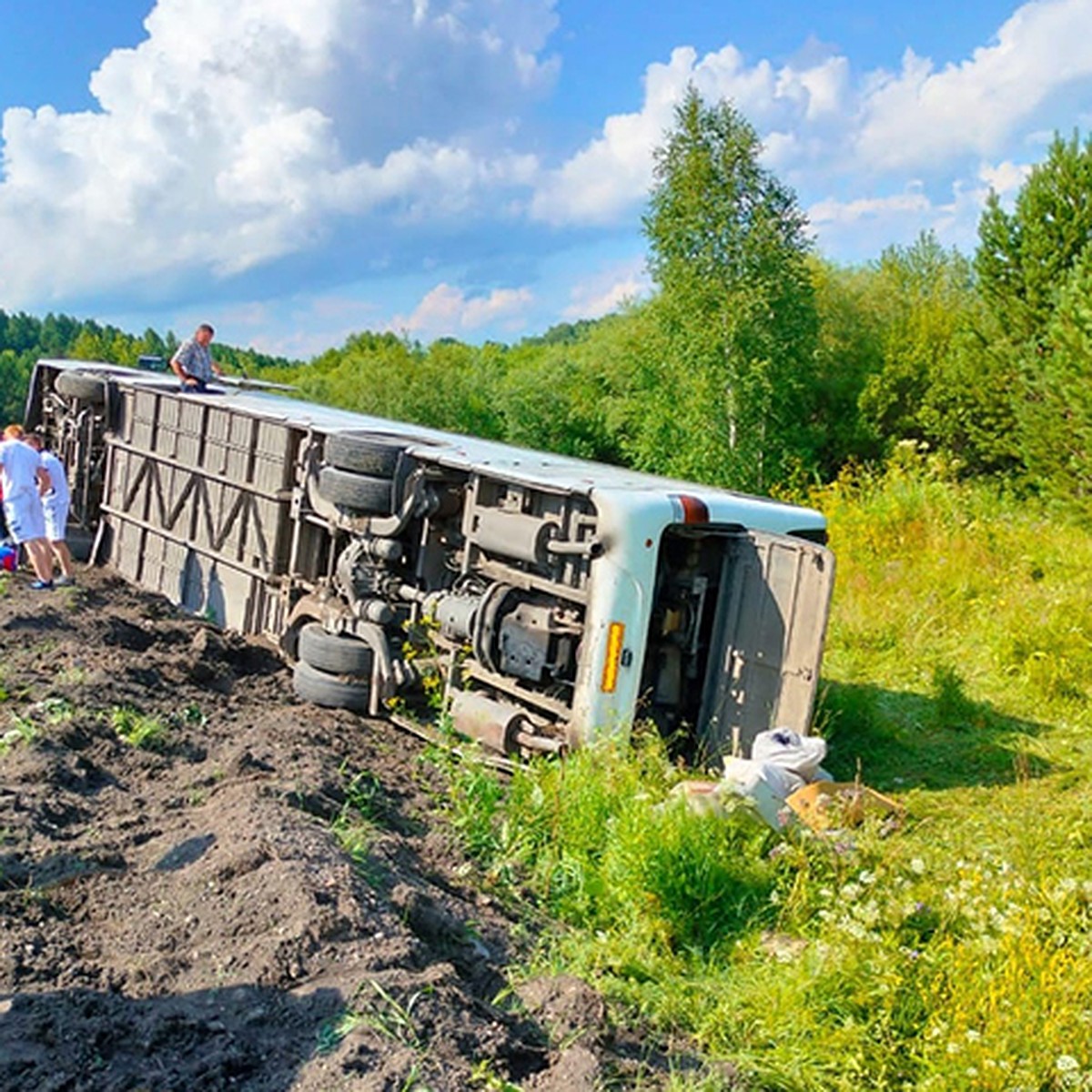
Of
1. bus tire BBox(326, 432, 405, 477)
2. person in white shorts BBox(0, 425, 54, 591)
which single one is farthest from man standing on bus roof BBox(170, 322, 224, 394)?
bus tire BBox(326, 432, 405, 477)

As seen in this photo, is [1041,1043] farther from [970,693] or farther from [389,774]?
[970,693]

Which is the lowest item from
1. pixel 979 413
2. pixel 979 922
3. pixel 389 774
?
pixel 389 774

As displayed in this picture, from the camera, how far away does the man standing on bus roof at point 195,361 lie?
42.1ft

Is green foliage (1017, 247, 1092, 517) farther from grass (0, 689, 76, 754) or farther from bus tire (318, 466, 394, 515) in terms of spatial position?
grass (0, 689, 76, 754)

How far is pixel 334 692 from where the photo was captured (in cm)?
848

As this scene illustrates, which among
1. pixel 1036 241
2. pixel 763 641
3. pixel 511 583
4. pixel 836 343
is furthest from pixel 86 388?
pixel 836 343

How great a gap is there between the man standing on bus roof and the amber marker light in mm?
7394

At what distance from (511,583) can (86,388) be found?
799cm

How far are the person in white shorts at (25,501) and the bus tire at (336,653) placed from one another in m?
4.10

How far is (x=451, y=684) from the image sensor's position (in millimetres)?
7891

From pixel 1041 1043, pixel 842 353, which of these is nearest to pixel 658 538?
pixel 1041 1043

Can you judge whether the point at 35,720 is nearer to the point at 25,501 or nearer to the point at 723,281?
the point at 25,501

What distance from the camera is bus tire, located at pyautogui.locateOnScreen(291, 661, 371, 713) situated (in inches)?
333

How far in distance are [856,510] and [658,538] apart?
354 inches
